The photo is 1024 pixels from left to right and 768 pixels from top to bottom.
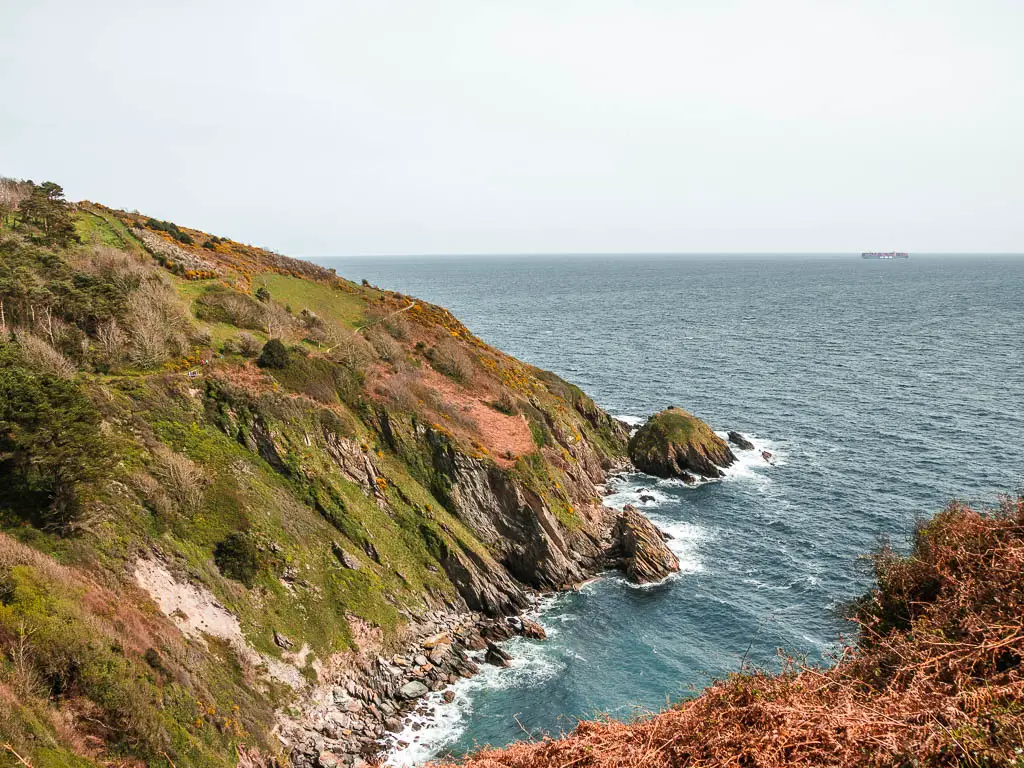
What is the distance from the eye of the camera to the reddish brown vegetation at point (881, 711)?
6988 millimetres

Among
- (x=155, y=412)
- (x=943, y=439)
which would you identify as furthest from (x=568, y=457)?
(x=943, y=439)

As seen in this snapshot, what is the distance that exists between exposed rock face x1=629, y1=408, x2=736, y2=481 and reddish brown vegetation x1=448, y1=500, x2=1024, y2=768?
56159mm

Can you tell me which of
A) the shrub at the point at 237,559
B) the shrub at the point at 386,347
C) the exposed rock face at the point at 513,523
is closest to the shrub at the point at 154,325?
the shrub at the point at 237,559

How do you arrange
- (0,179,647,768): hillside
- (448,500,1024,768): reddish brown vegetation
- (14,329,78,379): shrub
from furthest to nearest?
(14,329,78,379): shrub
(0,179,647,768): hillside
(448,500,1024,768): reddish brown vegetation

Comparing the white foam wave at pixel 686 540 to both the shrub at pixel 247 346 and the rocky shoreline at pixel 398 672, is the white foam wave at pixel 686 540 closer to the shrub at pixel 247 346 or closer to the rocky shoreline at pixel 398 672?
the rocky shoreline at pixel 398 672

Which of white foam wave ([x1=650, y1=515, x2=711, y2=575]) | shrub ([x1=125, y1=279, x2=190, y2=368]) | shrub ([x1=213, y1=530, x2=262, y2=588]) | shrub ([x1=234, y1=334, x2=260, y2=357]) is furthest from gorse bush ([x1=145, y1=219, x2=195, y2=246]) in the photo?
white foam wave ([x1=650, y1=515, x2=711, y2=575])

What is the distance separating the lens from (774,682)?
9.30m

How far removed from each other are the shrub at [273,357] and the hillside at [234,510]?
0.75 feet

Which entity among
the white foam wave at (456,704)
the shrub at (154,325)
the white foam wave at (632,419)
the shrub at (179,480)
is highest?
the shrub at (154,325)

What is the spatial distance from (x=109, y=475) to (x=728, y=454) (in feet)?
196

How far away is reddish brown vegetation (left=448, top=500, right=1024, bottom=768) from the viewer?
6.99m

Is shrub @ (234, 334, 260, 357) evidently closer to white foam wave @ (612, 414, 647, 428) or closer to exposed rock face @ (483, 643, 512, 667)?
exposed rock face @ (483, 643, 512, 667)

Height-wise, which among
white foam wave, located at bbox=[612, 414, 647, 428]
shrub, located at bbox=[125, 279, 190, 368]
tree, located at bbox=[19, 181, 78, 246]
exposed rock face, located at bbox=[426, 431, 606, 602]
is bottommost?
exposed rock face, located at bbox=[426, 431, 606, 602]

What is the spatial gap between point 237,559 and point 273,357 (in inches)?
687
